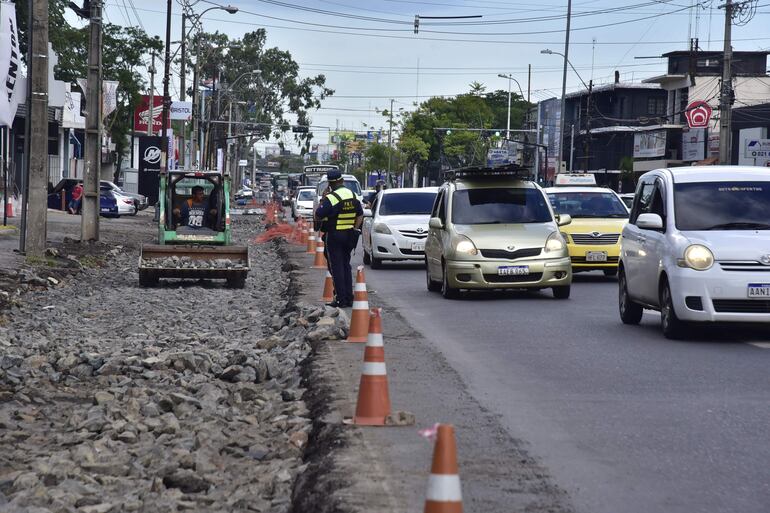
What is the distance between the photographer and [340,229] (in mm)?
Answer: 16922

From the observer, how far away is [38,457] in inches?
320

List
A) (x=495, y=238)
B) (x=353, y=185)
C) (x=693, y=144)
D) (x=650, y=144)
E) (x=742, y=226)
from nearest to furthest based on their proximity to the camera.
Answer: (x=742, y=226)
(x=495, y=238)
(x=353, y=185)
(x=693, y=144)
(x=650, y=144)

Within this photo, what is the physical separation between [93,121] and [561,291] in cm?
1621

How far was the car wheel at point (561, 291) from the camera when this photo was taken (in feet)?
61.9

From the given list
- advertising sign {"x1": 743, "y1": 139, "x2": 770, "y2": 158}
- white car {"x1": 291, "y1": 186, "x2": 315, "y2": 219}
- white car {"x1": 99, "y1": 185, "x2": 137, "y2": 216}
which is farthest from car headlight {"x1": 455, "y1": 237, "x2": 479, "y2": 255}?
white car {"x1": 99, "y1": 185, "x2": 137, "y2": 216}

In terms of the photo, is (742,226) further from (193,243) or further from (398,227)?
(398,227)

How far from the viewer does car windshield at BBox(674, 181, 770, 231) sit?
13.6 metres

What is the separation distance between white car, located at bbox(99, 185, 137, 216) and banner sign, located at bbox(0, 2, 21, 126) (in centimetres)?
3595

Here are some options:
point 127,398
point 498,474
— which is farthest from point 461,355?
point 498,474

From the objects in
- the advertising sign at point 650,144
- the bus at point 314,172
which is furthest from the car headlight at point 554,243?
the advertising sign at point 650,144

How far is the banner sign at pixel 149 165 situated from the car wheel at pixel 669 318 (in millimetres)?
59827

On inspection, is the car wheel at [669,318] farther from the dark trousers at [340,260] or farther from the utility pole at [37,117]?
the utility pole at [37,117]

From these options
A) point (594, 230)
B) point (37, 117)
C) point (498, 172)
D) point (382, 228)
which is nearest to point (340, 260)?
point (498, 172)

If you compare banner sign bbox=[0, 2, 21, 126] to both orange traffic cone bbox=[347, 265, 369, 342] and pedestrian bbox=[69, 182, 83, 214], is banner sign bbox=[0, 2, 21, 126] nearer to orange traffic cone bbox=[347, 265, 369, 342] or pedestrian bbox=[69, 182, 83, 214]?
orange traffic cone bbox=[347, 265, 369, 342]
